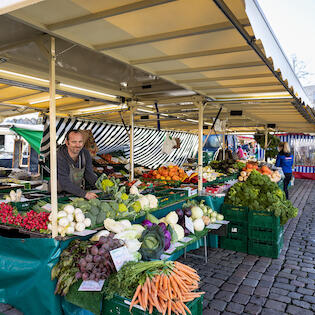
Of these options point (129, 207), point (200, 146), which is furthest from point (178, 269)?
point (200, 146)

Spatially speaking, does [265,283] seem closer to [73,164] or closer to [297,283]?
[297,283]

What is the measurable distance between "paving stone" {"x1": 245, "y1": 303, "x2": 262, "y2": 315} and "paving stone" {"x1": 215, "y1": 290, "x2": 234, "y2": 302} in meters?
0.25

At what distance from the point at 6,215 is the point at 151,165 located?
30.6 feet

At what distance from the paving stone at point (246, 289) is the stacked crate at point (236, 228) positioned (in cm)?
134

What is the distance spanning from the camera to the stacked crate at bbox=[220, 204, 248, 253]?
5.23 m

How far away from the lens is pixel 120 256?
260 centimetres

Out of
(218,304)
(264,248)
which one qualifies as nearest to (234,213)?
(264,248)

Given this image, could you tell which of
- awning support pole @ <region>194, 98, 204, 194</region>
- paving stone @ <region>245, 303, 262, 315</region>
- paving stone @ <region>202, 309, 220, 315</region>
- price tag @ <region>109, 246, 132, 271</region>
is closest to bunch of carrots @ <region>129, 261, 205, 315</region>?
price tag @ <region>109, 246, 132, 271</region>

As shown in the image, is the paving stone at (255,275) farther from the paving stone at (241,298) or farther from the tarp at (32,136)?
the tarp at (32,136)

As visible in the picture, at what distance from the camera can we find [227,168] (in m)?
8.45

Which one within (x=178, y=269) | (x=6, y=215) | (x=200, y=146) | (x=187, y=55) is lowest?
(x=178, y=269)

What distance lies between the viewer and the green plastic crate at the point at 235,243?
5284 mm

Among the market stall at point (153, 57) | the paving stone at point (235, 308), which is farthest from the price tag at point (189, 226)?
the paving stone at point (235, 308)

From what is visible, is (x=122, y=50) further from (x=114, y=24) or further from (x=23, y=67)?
(x=23, y=67)
